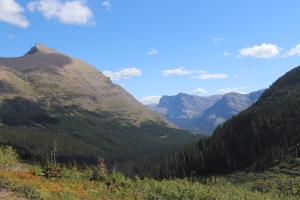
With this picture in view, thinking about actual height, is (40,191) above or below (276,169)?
above

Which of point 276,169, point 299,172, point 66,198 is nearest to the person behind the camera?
point 66,198

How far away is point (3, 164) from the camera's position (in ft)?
151

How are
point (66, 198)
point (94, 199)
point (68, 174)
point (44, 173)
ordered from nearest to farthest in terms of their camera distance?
point (66, 198), point (94, 199), point (44, 173), point (68, 174)

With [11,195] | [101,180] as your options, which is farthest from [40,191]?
[101,180]

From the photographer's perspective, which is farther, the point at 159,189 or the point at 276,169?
the point at 276,169

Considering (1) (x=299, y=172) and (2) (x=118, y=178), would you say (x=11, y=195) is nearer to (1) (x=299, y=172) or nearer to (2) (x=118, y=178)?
(2) (x=118, y=178)

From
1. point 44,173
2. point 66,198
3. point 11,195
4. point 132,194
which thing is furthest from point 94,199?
point 44,173

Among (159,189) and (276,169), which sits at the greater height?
(159,189)

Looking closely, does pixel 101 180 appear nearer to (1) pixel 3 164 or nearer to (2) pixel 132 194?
(1) pixel 3 164

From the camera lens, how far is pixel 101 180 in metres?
52.8

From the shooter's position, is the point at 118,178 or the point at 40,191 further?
the point at 118,178

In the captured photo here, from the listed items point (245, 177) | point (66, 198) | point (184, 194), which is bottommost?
point (245, 177)

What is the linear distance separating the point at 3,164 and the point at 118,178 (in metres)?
12.0

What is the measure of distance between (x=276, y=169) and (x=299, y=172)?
14740 millimetres
